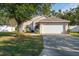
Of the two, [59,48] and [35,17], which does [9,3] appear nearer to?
[35,17]

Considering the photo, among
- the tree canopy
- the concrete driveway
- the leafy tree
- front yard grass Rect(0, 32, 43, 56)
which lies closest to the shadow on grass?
front yard grass Rect(0, 32, 43, 56)

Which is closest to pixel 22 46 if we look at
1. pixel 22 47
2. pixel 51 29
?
pixel 22 47

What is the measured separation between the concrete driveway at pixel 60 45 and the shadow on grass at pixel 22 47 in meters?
0.13

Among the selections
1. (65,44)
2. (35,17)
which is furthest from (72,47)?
(35,17)

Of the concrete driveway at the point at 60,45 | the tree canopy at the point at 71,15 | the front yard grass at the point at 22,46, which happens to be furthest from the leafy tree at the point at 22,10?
the concrete driveway at the point at 60,45

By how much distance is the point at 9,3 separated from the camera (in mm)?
10555

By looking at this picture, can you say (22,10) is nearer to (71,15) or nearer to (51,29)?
(51,29)

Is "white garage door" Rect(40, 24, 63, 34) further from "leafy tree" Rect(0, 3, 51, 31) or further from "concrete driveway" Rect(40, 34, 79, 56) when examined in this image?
"leafy tree" Rect(0, 3, 51, 31)

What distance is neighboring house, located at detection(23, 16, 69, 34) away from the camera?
10602 millimetres

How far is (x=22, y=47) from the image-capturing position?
1062 cm

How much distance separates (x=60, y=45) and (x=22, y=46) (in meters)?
0.78

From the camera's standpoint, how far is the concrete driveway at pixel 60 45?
1050 cm

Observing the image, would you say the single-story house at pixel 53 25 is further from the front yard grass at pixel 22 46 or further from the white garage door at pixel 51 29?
the front yard grass at pixel 22 46

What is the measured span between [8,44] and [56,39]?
39.0 inches
